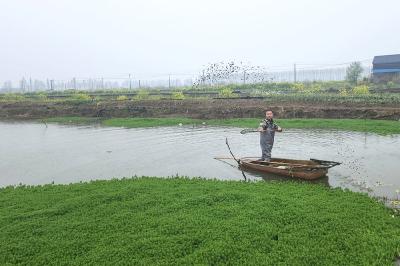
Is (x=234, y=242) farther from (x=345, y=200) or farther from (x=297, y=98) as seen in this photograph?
(x=297, y=98)

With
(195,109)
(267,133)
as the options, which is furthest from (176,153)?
(195,109)

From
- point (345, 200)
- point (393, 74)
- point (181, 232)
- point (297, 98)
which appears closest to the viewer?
point (181, 232)

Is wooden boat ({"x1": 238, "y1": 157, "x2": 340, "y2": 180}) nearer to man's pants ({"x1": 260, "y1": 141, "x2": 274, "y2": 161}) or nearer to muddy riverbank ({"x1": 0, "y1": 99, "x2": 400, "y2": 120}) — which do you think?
man's pants ({"x1": 260, "y1": 141, "x2": 274, "y2": 161})

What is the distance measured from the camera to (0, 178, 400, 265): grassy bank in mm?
7930

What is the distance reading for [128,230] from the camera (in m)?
9.23

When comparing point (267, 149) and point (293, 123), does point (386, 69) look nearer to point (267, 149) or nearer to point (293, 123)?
point (293, 123)

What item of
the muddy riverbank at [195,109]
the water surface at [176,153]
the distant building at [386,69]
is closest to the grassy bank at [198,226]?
the water surface at [176,153]

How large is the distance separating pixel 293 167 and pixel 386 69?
48.2 metres

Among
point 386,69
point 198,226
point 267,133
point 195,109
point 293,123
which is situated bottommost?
point 198,226

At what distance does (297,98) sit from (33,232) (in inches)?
1215

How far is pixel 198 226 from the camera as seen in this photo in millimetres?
9227

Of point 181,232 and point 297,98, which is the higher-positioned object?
point 297,98

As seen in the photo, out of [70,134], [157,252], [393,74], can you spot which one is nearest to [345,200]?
[157,252]

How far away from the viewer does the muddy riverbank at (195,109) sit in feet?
102
